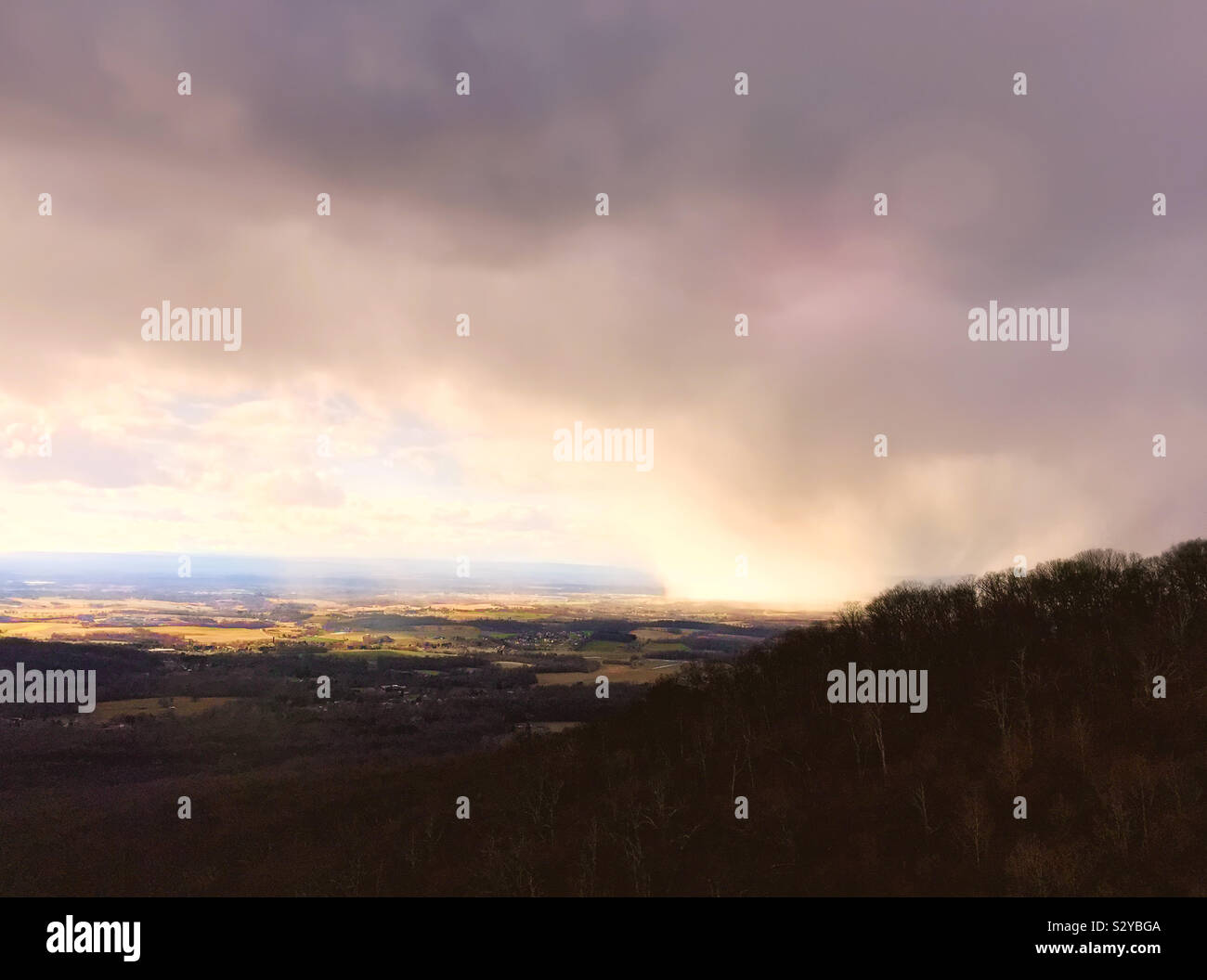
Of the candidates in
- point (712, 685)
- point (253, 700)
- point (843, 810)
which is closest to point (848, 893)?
point (843, 810)

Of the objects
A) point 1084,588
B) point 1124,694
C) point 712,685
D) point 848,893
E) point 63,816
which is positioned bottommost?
point 63,816

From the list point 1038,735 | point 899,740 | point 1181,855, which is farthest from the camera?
point 899,740

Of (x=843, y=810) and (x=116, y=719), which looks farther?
(x=116, y=719)

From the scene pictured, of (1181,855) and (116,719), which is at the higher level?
(1181,855)

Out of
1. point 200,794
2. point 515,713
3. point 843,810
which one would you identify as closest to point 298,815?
point 200,794

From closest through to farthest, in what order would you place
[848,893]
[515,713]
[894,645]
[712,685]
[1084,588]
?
[848,893] < [1084,588] < [894,645] < [712,685] < [515,713]

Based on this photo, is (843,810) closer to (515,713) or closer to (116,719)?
(515,713)
